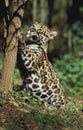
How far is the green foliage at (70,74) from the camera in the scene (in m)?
15.6

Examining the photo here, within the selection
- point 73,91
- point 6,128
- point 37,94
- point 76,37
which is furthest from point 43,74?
point 76,37

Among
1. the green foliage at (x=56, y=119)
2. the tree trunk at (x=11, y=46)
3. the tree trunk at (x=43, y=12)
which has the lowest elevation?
the green foliage at (x=56, y=119)

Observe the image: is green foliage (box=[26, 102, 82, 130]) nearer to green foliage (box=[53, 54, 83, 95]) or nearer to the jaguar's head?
the jaguar's head

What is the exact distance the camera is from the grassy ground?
945 cm

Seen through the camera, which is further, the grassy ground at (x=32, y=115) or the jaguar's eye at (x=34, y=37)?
the jaguar's eye at (x=34, y=37)

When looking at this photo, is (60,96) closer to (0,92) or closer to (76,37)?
(0,92)

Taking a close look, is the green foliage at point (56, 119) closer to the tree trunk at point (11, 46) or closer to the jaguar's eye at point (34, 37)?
the tree trunk at point (11, 46)

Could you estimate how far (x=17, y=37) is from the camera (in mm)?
10609

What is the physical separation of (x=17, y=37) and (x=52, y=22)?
14.3m

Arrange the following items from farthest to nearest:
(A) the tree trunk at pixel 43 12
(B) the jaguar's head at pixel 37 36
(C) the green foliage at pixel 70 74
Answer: (A) the tree trunk at pixel 43 12 → (C) the green foliage at pixel 70 74 → (B) the jaguar's head at pixel 37 36

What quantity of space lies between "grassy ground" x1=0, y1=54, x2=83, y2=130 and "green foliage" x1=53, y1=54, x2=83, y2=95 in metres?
3.06

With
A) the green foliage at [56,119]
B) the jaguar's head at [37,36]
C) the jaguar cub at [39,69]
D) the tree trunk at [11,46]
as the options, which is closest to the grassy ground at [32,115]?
the green foliage at [56,119]

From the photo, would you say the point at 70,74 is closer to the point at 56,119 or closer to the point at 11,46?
the point at 11,46

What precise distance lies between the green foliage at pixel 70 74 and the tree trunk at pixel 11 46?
3.67 metres
